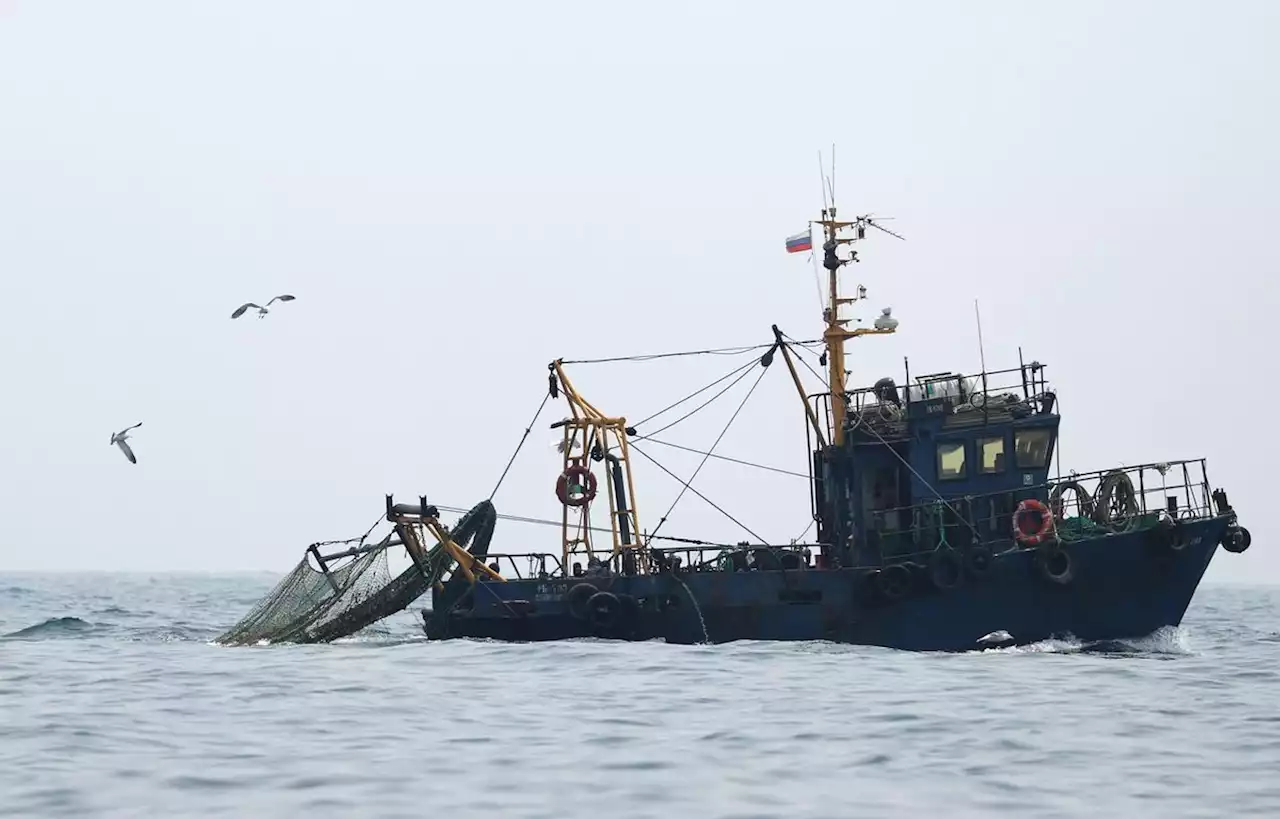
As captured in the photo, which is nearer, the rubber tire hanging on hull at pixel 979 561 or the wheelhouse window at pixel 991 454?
the rubber tire hanging on hull at pixel 979 561

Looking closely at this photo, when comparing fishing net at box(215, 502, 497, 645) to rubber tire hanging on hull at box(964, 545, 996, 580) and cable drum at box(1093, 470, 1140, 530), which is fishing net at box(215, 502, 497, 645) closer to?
rubber tire hanging on hull at box(964, 545, 996, 580)

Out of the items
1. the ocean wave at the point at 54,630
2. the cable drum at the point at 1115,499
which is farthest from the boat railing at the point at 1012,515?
the ocean wave at the point at 54,630

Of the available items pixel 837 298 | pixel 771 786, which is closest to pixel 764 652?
pixel 837 298

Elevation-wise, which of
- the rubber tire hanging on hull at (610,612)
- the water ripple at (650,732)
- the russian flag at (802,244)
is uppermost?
the russian flag at (802,244)

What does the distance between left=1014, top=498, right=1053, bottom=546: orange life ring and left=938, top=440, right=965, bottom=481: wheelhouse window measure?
171cm

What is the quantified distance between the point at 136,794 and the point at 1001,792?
9156mm

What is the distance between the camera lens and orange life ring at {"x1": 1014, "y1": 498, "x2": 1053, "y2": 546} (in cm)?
3425

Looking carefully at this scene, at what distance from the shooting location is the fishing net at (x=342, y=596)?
126ft

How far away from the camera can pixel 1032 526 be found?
3434cm

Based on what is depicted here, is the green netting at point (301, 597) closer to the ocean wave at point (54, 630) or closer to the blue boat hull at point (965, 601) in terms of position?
the blue boat hull at point (965, 601)

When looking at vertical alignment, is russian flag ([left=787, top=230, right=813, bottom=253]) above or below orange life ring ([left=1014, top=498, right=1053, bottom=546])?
above

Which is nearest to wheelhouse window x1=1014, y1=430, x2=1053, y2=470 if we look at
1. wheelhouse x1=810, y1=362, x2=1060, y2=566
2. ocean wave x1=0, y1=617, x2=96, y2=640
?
wheelhouse x1=810, y1=362, x2=1060, y2=566

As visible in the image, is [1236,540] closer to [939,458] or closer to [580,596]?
[939,458]

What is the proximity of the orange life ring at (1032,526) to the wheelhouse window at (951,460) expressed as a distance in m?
1.71
